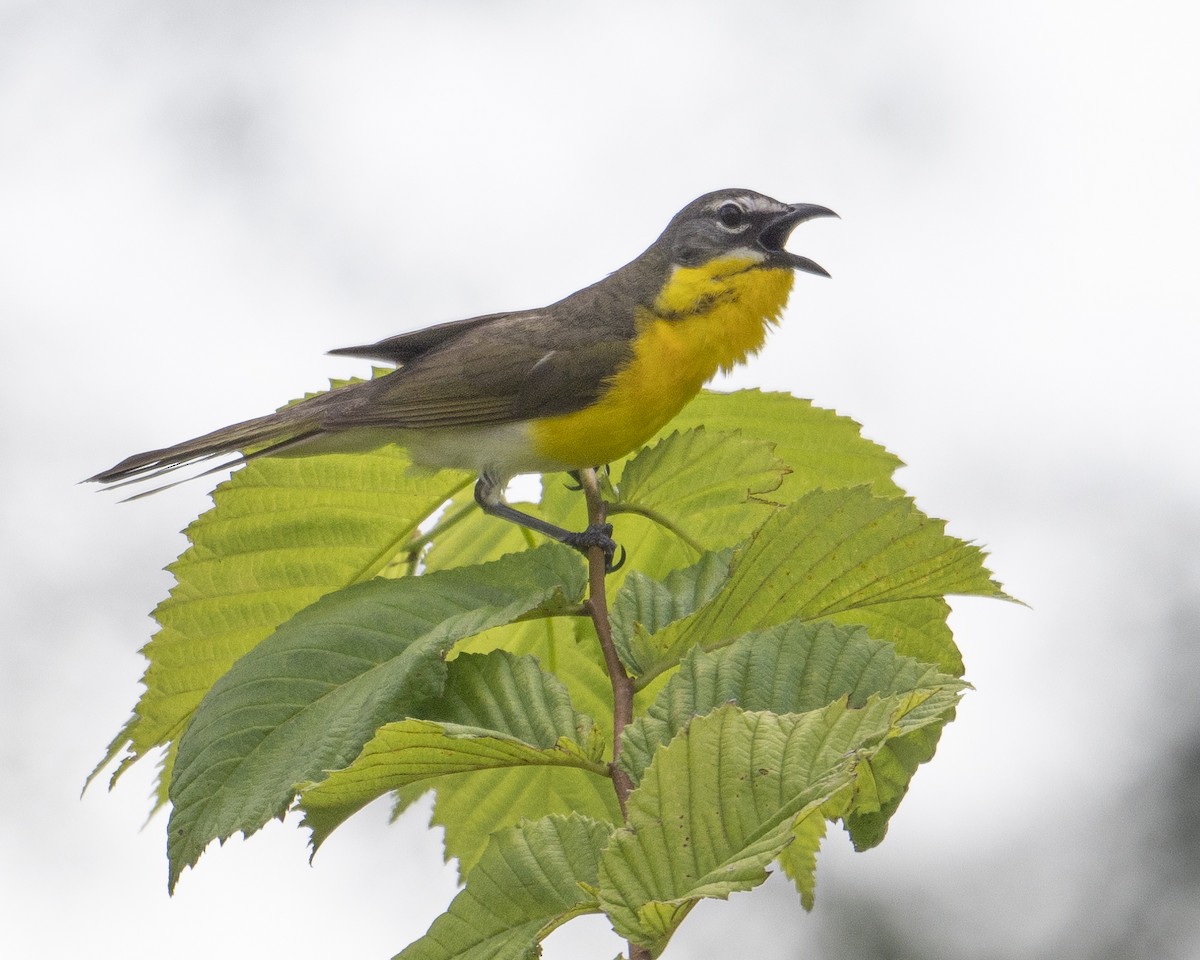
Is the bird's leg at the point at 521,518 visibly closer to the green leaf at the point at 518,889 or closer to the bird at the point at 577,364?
the bird at the point at 577,364

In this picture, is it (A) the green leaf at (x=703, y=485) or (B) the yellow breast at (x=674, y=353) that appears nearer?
(A) the green leaf at (x=703, y=485)

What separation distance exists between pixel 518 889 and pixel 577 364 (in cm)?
197

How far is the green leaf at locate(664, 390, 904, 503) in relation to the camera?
2521mm

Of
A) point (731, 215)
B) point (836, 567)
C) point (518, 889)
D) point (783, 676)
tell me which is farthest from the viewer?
point (731, 215)

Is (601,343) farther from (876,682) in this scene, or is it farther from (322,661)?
(876,682)

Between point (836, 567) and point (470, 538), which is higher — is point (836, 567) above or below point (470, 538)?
below

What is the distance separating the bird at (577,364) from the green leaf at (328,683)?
888mm

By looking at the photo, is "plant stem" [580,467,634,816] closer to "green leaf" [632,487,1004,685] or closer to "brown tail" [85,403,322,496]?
"green leaf" [632,487,1004,685]

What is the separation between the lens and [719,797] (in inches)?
53.9

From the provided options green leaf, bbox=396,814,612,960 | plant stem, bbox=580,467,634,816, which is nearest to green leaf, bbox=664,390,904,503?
A: plant stem, bbox=580,467,634,816

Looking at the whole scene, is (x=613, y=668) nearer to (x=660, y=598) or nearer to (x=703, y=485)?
(x=660, y=598)

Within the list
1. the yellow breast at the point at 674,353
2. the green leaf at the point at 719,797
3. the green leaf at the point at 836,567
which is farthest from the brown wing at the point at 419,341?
the green leaf at the point at 719,797

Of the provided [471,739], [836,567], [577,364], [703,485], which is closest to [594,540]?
[703,485]

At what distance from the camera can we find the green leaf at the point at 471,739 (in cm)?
154
